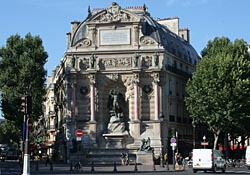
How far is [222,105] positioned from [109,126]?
14.7 meters

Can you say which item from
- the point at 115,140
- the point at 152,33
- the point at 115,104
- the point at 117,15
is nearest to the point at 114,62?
the point at 115,104

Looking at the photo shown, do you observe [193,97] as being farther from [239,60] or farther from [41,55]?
[41,55]

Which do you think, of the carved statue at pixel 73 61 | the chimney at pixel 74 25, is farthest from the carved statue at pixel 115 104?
the chimney at pixel 74 25

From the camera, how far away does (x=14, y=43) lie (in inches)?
3076

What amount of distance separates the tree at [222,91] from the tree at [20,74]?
760 inches

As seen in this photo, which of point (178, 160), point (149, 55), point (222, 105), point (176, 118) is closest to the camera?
point (178, 160)

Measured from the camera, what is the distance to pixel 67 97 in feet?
261

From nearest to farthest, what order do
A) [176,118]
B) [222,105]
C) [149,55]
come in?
[222,105]
[149,55]
[176,118]

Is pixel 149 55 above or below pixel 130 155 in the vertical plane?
above

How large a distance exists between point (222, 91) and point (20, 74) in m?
25.2

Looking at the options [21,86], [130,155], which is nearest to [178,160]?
[130,155]

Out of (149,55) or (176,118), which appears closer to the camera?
(149,55)

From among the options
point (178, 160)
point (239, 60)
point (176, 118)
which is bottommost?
point (178, 160)

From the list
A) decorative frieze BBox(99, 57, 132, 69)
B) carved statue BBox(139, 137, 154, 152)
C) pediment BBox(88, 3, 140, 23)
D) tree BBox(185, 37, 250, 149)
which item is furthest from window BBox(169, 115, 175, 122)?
pediment BBox(88, 3, 140, 23)
